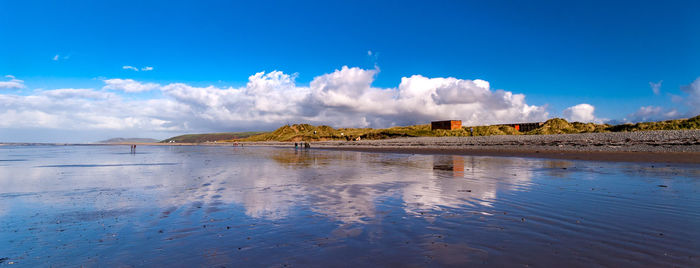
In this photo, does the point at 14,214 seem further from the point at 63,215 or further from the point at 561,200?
the point at 561,200

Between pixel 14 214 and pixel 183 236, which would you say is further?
pixel 14 214

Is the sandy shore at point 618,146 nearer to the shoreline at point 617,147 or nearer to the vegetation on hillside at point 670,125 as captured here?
the shoreline at point 617,147

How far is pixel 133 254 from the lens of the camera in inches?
238

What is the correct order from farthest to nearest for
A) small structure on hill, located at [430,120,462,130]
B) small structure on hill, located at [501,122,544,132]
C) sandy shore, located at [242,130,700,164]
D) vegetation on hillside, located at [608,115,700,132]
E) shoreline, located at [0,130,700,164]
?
small structure on hill, located at [430,120,462,130] → small structure on hill, located at [501,122,544,132] → vegetation on hillside, located at [608,115,700,132] → sandy shore, located at [242,130,700,164] → shoreline, located at [0,130,700,164]

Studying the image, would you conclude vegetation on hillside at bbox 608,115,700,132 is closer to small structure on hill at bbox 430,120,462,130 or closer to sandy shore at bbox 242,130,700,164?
sandy shore at bbox 242,130,700,164

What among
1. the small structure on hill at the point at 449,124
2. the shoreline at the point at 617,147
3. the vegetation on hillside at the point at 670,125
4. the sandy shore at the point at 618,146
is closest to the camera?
the shoreline at the point at 617,147

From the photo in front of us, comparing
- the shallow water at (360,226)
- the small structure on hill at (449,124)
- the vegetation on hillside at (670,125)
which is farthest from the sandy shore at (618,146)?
the small structure on hill at (449,124)

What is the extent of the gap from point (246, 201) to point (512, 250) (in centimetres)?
834

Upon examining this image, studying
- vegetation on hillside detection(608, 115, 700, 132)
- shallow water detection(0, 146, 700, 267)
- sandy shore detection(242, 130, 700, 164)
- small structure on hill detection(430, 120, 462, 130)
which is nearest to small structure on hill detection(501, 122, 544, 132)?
small structure on hill detection(430, 120, 462, 130)

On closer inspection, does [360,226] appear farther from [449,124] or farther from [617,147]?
[449,124]

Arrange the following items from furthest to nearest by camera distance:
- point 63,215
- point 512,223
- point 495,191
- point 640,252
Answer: point 495,191 → point 63,215 → point 512,223 → point 640,252

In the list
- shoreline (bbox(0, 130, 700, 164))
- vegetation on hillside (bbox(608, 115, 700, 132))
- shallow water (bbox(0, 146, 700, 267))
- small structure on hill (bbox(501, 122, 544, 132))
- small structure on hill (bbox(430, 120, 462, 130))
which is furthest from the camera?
small structure on hill (bbox(430, 120, 462, 130))

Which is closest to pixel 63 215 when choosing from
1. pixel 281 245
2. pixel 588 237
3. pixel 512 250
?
pixel 281 245

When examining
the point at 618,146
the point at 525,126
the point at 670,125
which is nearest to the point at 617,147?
the point at 618,146
